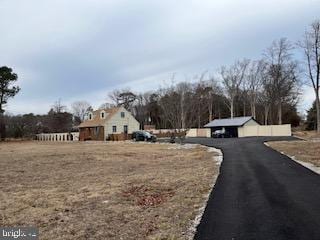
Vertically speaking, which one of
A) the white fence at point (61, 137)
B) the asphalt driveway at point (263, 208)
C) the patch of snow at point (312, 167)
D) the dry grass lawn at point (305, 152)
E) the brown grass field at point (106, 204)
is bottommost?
the brown grass field at point (106, 204)

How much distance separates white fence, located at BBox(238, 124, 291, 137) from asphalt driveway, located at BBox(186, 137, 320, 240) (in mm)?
48418

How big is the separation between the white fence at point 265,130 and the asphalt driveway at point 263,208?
4842 centimetres

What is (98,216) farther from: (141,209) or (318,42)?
(318,42)

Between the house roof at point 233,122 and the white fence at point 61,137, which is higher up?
the house roof at point 233,122

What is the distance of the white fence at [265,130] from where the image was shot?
6083 centimetres

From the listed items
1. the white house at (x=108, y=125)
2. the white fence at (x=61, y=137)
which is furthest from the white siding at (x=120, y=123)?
the white fence at (x=61, y=137)

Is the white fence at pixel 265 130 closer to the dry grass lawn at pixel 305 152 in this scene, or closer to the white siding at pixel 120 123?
the white siding at pixel 120 123

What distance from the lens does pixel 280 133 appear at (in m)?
61.2

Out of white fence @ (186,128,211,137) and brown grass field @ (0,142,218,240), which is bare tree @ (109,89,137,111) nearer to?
white fence @ (186,128,211,137)

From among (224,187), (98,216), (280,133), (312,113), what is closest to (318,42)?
(280,133)

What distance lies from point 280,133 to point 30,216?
5581 centimetres

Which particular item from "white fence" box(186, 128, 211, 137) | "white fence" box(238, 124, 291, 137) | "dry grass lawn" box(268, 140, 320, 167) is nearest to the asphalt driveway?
"dry grass lawn" box(268, 140, 320, 167)

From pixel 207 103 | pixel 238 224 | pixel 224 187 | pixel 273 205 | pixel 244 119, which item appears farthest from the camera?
pixel 207 103

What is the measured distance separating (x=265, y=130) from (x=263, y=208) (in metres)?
57.0
